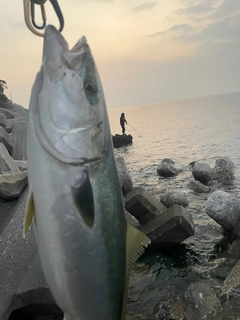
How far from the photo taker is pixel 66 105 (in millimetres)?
2076

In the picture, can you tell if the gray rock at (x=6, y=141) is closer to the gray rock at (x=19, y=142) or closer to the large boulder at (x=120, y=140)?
the gray rock at (x=19, y=142)

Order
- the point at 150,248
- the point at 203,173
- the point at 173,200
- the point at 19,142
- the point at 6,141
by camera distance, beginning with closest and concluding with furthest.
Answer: the point at 150,248
the point at 6,141
the point at 173,200
the point at 19,142
the point at 203,173

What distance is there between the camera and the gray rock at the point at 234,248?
26.0ft

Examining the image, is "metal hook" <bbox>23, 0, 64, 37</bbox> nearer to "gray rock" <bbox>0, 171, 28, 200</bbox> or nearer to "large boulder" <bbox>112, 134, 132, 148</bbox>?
"gray rock" <bbox>0, 171, 28, 200</bbox>

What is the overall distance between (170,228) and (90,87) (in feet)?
21.4

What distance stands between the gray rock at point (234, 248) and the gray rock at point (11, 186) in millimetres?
5563

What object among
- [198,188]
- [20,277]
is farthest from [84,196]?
[198,188]

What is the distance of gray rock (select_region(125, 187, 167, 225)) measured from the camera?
8852 millimetres

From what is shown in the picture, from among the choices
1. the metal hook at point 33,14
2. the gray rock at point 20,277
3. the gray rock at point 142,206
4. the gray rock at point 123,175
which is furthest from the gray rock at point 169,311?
the gray rock at point 123,175

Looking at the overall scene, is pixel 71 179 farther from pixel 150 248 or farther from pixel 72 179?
pixel 150 248

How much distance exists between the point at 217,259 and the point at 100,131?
22.5 ft

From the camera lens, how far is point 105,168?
219cm

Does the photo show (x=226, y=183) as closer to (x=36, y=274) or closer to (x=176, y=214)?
(x=176, y=214)

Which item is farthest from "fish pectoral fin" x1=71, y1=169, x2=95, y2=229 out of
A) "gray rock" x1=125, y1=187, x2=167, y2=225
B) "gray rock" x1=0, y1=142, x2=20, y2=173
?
"gray rock" x1=125, y1=187, x2=167, y2=225
